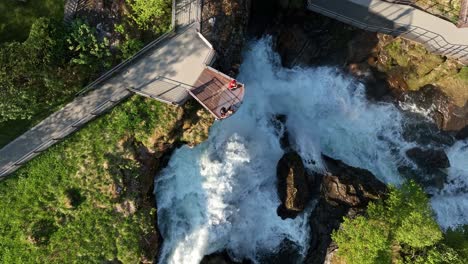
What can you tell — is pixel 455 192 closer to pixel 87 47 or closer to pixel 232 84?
pixel 232 84

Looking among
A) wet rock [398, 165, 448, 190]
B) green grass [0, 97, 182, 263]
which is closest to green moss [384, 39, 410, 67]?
wet rock [398, 165, 448, 190]

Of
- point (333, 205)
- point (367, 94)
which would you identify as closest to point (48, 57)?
point (333, 205)

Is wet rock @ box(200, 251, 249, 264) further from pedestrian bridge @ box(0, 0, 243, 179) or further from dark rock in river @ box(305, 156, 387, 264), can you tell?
pedestrian bridge @ box(0, 0, 243, 179)

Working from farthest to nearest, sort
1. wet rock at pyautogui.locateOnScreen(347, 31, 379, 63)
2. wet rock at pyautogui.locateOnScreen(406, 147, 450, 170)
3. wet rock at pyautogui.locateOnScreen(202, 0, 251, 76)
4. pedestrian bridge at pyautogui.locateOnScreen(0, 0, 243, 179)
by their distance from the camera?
wet rock at pyautogui.locateOnScreen(406, 147, 450, 170) < wet rock at pyautogui.locateOnScreen(347, 31, 379, 63) < wet rock at pyautogui.locateOnScreen(202, 0, 251, 76) < pedestrian bridge at pyautogui.locateOnScreen(0, 0, 243, 179)

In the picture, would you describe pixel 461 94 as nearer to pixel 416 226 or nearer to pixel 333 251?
pixel 416 226

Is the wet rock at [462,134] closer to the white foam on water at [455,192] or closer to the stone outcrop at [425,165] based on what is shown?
the white foam on water at [455,192]

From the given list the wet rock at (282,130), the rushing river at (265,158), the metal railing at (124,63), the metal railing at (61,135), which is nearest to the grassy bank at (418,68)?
the rushing river at (265,158)
